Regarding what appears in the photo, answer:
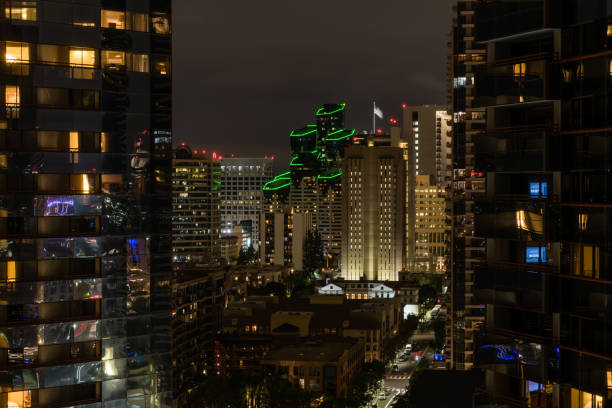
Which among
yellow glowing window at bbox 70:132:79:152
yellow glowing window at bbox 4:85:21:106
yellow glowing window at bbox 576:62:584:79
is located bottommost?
yellow glowing window at bbox 70:132:79:152

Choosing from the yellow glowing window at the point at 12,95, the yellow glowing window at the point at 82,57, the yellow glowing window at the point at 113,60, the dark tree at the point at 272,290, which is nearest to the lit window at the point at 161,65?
the yellow glowing window at the point at 113,60

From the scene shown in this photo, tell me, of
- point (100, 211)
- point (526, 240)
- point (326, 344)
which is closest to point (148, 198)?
point (100, 211)

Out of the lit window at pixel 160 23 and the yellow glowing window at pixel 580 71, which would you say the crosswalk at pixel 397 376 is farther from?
the yellow glowing window at pixel 580 71

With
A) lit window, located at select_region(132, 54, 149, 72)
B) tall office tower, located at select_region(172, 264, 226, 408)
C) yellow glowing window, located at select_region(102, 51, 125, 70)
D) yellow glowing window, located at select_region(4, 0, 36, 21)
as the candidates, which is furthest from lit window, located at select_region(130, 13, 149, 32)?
tall office tower, located at select_region(172, 264, 226, 408)

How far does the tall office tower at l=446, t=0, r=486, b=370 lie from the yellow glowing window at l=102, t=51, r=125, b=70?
4942 centimetres

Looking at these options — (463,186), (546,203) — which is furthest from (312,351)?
(546,203)

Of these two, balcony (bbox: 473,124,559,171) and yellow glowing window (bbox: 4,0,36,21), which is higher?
yellow glowing window (bbox: 4,0,36,21)

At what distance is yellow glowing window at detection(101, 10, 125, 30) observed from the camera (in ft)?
145

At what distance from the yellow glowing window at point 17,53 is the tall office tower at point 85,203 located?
0.16 ft

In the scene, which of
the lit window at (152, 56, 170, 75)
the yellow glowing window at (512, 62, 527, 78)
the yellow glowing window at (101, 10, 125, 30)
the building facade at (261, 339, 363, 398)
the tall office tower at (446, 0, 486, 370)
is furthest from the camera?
the building facade at (261, 339, 363, 398)

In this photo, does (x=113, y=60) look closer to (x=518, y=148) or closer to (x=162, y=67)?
(x=162, y=67)

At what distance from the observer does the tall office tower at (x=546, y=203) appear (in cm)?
2627

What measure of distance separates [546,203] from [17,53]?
2722 centimetres

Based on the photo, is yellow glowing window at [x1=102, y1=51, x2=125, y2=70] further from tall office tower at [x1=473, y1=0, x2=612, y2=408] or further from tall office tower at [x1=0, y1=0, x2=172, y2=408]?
tall office tower at [x1=473, y1=0, x2=612, y2=408]
